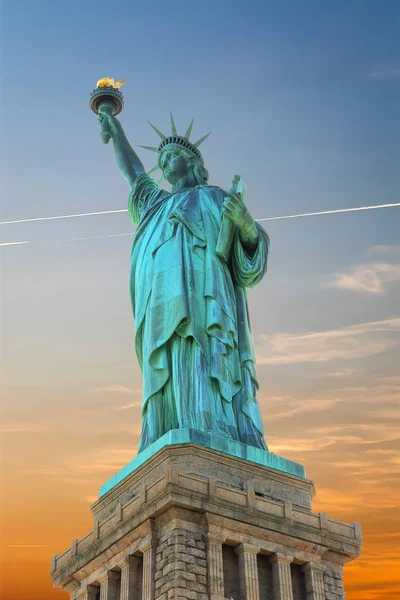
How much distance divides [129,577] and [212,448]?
3010 mm

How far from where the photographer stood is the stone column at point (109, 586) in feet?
69.8

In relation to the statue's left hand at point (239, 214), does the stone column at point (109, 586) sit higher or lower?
lower

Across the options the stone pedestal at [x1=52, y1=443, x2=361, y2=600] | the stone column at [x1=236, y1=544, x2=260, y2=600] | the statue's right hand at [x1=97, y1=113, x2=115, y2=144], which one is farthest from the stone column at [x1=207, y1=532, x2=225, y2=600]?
the statue's right hand at [x1=97, y1=113, x2=115, y2=144]

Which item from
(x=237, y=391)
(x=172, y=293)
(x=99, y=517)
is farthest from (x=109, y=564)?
(x=172, y=293)

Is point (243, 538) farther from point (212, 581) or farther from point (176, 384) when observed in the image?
point (176, 384)

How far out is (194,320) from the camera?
79.2 feet

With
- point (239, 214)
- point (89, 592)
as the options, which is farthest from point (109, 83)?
point (89, 592)

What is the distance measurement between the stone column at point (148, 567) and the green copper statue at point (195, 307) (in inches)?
117

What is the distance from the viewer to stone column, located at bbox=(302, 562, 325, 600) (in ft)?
69.4

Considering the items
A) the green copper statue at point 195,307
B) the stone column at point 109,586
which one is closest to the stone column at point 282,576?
the green copper statue at point 195,307

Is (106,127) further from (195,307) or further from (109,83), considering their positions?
(195,307)

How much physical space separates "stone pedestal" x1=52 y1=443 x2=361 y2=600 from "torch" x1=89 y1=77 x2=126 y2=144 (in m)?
11.9

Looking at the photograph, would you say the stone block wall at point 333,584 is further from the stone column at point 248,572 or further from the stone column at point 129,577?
the stone column at point 129,577

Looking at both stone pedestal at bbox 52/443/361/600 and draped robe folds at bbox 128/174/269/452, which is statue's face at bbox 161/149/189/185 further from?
stone pedestal at bbox 52/443/361/600
